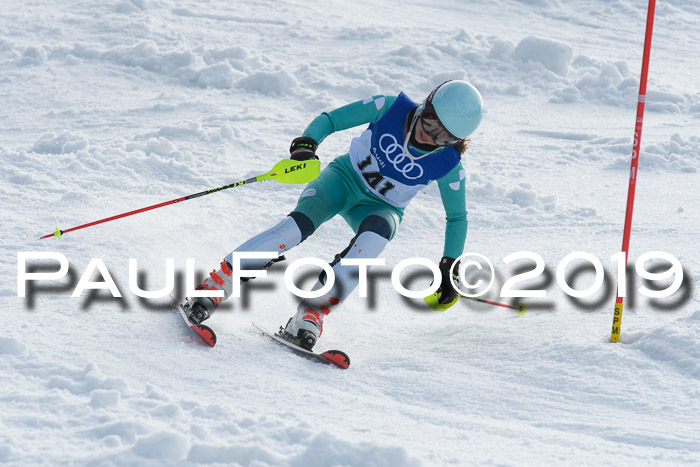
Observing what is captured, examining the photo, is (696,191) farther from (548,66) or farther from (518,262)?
(548,66)

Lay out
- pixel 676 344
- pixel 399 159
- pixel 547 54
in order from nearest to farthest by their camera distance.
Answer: pixel 676 344
pixel 399 159
pixel 547 54

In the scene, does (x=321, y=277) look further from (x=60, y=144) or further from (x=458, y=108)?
(x=60, y=144)

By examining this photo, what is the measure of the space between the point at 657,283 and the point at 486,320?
1082 millimetres

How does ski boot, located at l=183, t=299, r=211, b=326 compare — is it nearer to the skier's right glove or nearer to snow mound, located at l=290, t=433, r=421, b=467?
the skier's right glove

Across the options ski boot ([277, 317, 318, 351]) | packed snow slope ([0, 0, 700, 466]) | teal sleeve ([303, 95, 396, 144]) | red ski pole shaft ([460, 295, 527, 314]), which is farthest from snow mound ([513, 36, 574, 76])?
ski boot ([277, 317, 318, 351])

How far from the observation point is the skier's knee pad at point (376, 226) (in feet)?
12.9

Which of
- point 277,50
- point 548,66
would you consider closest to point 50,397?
point 277,50

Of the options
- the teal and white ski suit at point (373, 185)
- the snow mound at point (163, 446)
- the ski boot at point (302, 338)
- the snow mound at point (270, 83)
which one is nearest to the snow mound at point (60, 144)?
the snow mound at point (270, 83)

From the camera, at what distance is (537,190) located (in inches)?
272

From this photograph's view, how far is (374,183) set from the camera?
4184 millimetres

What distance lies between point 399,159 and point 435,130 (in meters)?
0.31

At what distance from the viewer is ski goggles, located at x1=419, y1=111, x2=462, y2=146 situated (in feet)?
12.7

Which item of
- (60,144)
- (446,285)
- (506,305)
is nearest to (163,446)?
(446,285)

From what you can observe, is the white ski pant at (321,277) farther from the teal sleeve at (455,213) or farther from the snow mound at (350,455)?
the snow mound at (350,455)
